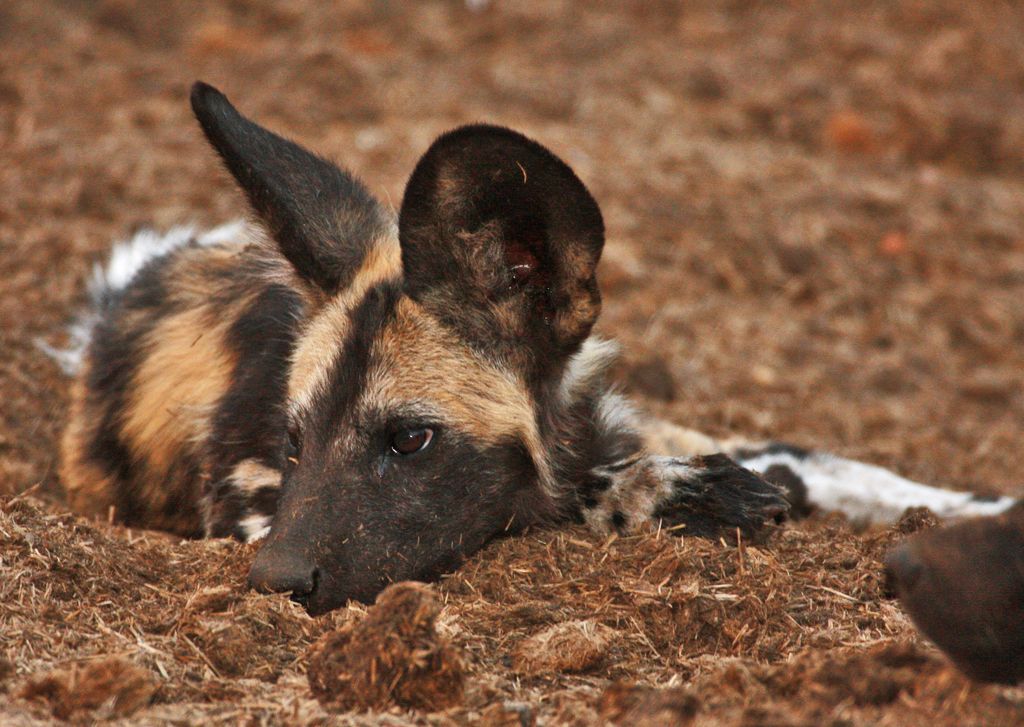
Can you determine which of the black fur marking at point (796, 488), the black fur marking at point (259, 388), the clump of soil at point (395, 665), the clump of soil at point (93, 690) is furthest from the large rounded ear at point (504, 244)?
the black fur marking at point (796, 488)

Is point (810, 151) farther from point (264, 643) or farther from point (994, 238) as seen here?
point (264, 643)

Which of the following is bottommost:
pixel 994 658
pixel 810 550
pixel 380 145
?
pixel 810 550

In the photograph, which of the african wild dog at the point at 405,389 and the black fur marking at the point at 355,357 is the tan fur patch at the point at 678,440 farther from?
the black fur marking at the point at 355,357

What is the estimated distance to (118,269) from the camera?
4953 mm

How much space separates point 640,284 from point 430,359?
121 inches

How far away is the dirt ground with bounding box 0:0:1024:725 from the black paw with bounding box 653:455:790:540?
3.8 inches

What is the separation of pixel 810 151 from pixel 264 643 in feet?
19.7

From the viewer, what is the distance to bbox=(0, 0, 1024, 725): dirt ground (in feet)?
7.80

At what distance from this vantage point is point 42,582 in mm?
2705

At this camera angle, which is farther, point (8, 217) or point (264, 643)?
point (8, 217)

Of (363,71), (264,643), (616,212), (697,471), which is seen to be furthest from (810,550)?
(363,71)

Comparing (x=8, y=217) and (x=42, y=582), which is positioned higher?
(x=8, y=217)

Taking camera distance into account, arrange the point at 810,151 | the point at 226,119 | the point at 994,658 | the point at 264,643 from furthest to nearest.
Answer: the point at 810,151
the point at 226,119
the point at 264,643
the point at 994,658

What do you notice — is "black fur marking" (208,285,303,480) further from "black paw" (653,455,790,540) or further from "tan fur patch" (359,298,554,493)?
"black paw" (653,455,790,540)
